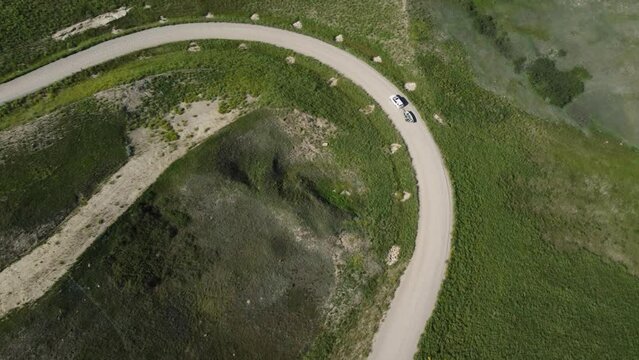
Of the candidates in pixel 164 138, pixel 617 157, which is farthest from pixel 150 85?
pixel 617 157

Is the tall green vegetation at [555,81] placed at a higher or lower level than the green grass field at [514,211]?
higher

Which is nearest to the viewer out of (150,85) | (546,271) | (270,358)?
(270,358)

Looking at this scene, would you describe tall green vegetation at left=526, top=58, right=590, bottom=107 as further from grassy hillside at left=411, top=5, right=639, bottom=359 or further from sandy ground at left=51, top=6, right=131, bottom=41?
sandy ground at left=51, top=6, right=131, bottom=41

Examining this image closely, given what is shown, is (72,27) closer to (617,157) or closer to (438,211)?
(438,211)

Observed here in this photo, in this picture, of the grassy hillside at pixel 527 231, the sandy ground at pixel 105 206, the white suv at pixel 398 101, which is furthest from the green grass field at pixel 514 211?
the sandy ground at pixel 105 206

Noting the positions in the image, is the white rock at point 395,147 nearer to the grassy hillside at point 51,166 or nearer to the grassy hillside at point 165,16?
the grassy hillside at point 165,16

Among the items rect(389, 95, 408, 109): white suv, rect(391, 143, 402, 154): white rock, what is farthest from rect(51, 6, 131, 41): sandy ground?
rect(391, 143, 402, 154): white rock
